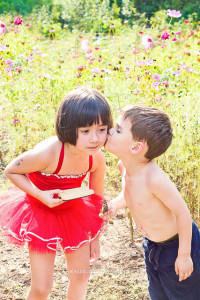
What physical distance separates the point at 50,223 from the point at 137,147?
53 centimetres

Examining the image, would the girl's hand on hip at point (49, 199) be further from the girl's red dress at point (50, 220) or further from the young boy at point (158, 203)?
the young boy at point (158, 203)

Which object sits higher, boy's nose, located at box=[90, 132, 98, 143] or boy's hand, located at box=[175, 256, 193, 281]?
boy's nose, located at box=[90, 132, 98, 143]

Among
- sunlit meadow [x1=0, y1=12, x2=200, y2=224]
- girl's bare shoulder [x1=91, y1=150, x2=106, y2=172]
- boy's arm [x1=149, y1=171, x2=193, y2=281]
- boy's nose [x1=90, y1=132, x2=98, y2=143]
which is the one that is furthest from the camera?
sunlit meadow [x1=0, y1=12, x2=200, y2=224]

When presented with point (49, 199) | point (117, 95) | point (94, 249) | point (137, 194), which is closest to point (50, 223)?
point (49, 199)

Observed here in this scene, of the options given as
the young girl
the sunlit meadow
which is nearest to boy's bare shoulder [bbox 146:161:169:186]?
the young girl

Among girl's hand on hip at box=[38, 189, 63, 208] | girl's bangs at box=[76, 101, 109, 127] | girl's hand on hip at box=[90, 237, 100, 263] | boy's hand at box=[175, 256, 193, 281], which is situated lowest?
girl's hand on hip at box=[90, 237, 100, 263]

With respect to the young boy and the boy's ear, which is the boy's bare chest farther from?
the boy's ear

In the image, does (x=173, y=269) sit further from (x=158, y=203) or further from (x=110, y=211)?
(x=110, y=211)

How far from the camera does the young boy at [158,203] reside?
1640 mm

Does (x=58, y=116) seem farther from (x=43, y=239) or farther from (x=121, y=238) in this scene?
(x=121, y=238)

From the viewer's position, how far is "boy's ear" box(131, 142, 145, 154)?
1.69 m

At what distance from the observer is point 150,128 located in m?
1.68

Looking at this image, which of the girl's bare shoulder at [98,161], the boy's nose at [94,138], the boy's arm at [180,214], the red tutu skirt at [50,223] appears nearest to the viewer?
the boy's arm at [180,214]

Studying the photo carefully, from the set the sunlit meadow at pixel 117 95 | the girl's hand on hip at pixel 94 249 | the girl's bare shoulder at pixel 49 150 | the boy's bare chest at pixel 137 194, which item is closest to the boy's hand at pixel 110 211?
the boy's bare chest at pixel 137 194
